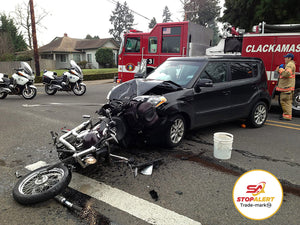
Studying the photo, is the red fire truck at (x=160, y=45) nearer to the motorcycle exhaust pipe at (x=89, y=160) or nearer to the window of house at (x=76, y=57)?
the motorcycle exhaust pipe at (x=89, y=160)

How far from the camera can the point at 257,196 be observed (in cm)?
293

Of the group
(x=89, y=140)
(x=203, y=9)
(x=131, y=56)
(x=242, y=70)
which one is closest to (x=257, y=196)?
(x=89, y=140)

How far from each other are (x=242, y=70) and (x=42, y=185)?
507 cm

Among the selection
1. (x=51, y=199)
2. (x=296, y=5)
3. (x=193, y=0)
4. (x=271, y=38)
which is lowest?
(x=51, y=199)

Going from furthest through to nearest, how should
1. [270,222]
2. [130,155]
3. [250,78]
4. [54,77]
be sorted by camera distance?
[54,77], [250,78], [130,155], [270,222]

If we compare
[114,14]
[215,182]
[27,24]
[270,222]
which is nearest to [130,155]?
[215,182]

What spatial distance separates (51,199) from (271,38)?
7988 millimetres

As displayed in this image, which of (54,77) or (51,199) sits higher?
(54,77)

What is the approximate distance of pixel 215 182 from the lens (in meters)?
3.53

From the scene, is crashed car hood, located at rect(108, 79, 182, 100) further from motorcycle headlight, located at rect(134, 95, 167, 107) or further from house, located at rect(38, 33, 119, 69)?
house, located at rect(38, 33, 119, 69)

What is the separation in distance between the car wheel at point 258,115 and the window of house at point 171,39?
16.7ft

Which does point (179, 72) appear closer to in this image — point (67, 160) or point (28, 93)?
point (67, 160)

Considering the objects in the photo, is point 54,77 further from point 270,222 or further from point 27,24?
point 27,24

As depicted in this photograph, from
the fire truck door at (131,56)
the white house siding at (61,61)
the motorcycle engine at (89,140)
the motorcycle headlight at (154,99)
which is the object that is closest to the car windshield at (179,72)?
the motorcycle headlight at (154,99)
